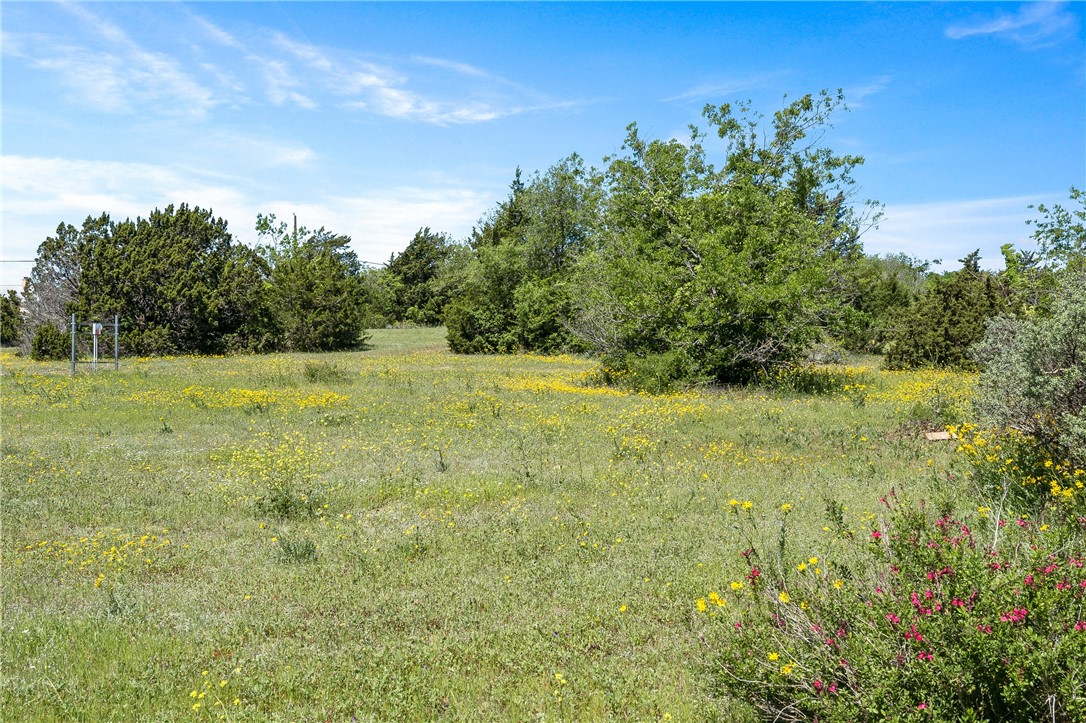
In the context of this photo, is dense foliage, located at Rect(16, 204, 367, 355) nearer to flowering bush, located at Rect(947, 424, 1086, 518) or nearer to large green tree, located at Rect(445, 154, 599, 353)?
large green tree, located at Rect(445, 154, 599, 353)

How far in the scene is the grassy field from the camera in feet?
13.9

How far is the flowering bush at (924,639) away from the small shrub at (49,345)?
3157 centimetres

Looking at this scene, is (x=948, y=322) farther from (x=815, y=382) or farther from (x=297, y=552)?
(x=297, y=552)

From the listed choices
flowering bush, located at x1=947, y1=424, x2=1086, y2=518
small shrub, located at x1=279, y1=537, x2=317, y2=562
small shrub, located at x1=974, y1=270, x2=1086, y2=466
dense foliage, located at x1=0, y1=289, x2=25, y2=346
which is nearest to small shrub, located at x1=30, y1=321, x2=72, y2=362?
dense foliage, located at x1=0, y1=289, x2=25, y2=346

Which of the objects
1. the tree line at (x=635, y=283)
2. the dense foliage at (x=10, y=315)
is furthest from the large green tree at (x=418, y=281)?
the dense foliage at (x=10, y=315)

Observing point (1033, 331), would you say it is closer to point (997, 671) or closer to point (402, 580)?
point (997, 671)

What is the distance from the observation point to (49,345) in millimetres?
28391

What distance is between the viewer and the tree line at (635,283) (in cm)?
1795

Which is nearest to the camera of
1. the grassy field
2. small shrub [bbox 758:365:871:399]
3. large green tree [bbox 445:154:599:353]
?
the grassy field

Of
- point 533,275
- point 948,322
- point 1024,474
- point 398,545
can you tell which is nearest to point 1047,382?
point 1024,474

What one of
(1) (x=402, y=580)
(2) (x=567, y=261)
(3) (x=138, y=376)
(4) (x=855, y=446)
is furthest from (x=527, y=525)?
(2) (x=567, y=261)

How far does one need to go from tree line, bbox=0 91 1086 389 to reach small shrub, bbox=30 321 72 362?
105mm

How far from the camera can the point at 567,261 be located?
36375 millimetres

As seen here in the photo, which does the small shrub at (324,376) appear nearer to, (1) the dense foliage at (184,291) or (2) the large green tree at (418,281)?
(1) the dense foliage at (184,291)
